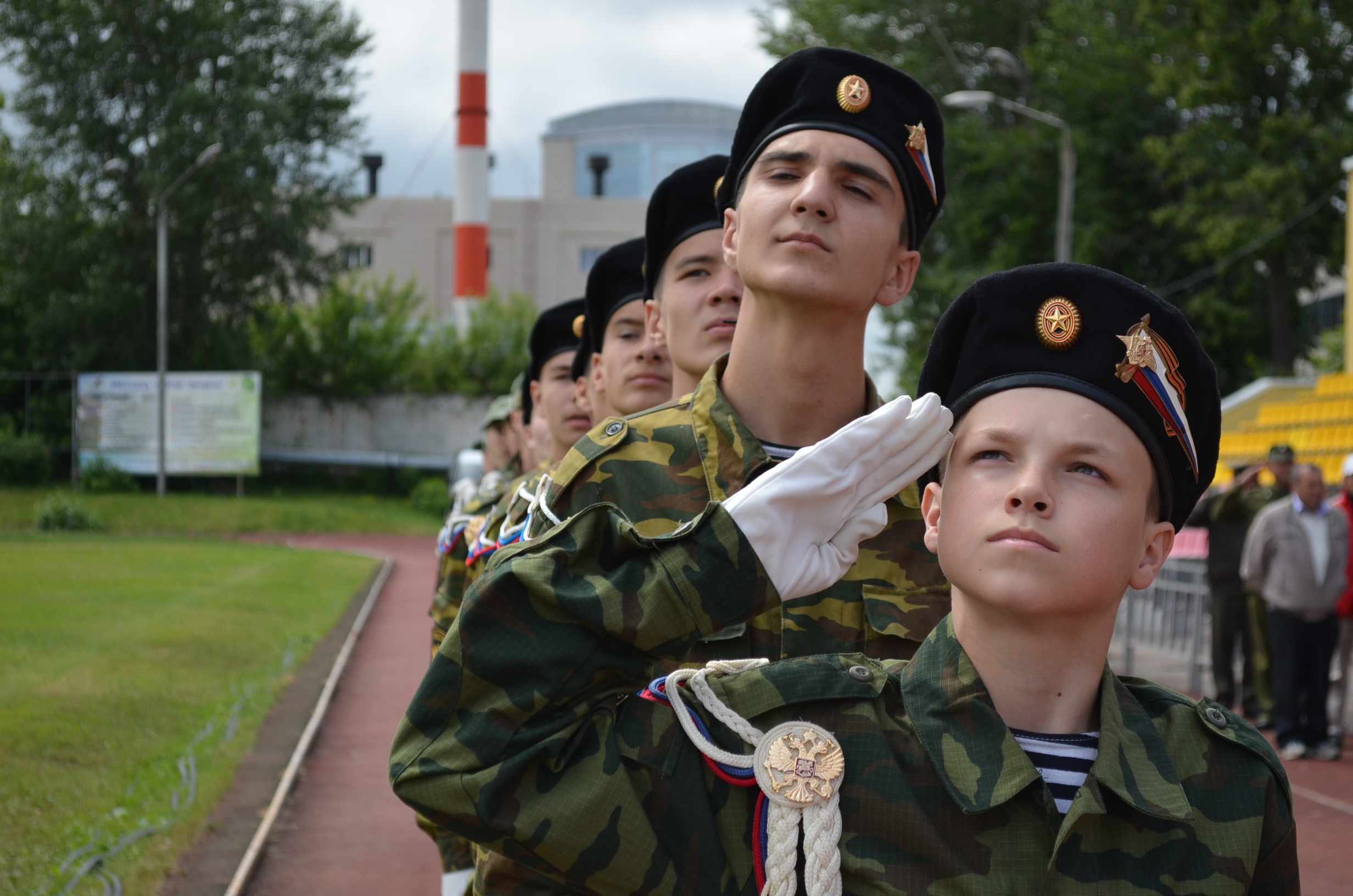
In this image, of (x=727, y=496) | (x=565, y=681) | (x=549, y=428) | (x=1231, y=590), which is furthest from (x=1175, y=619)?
(x=565, y=681)

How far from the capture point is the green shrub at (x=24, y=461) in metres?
31.8

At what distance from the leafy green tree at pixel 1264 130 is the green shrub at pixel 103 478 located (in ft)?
74.6

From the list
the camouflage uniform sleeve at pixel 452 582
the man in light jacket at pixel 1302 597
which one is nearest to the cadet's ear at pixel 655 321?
the camouflage uniform sleeve at pixel 452 582

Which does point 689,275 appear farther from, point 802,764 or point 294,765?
point 294,765

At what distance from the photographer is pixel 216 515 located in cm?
2900

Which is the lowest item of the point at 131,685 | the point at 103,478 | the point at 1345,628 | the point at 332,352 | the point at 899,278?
the point at 103,478

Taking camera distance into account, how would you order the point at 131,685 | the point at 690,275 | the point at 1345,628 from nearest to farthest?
the point at 690,275, the point at 131,685, the point at 1345,628

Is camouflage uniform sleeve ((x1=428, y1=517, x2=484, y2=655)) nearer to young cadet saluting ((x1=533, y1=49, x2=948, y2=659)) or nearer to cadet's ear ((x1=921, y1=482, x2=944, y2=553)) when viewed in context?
young cadet saluting ((x1=533, y1=49, x2=948, y2=659))

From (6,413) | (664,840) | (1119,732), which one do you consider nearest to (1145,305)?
(1119,732)

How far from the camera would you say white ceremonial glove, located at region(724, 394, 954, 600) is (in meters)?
1.71

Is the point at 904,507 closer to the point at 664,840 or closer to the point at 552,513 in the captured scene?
the point at 552,513

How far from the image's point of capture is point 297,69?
37.5 m

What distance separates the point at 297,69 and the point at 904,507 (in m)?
37.9

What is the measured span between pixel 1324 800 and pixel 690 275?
6.33 m
